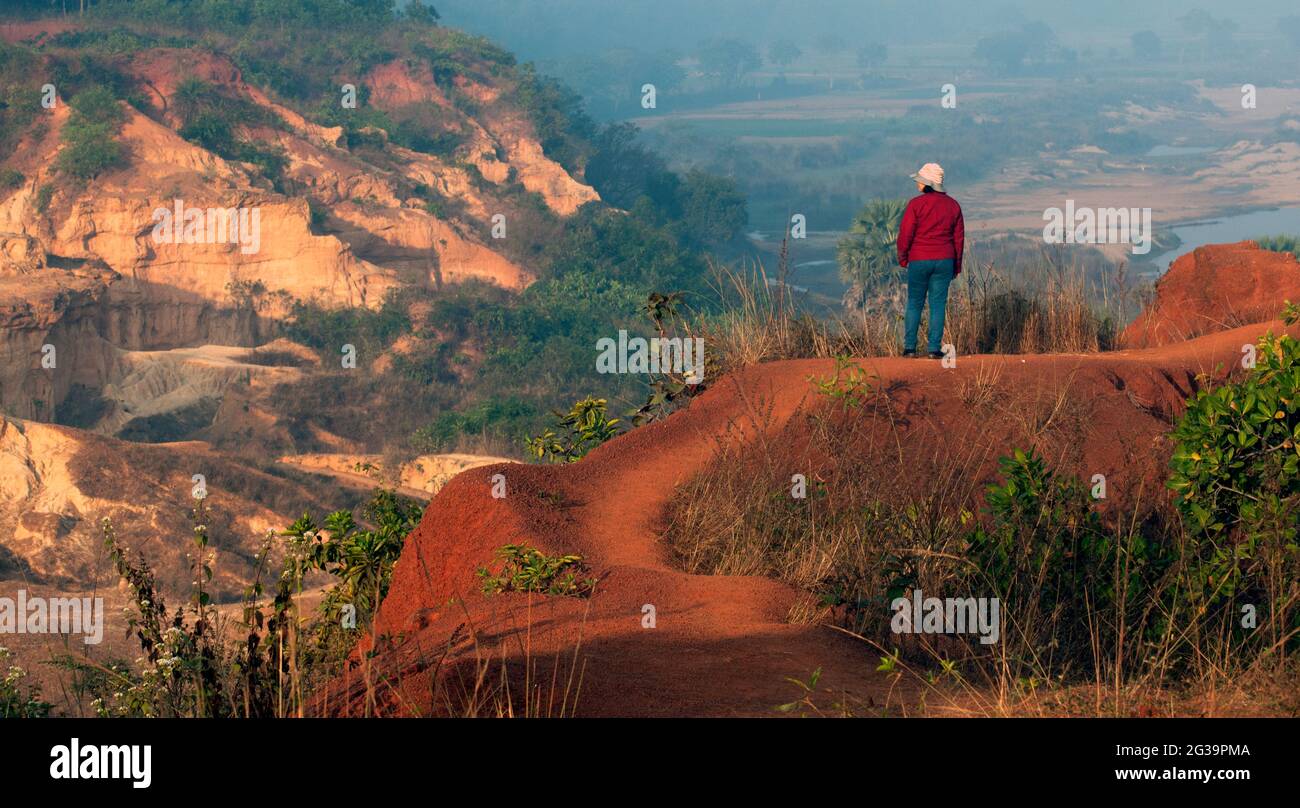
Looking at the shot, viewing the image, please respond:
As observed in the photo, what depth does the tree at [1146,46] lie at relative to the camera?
192 m

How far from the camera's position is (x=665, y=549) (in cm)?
720

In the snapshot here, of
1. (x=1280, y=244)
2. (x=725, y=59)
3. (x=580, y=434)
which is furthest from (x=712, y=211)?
A: (x=725, y=59)

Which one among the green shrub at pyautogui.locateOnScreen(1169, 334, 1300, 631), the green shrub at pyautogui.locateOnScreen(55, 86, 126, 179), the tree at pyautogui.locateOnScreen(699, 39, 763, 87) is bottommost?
the green shrub at pyautogui.locateOnScreen(1169, 334, 1300, 631)

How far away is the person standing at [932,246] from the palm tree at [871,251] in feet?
98.6

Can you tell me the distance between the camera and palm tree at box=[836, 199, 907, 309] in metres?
40.3

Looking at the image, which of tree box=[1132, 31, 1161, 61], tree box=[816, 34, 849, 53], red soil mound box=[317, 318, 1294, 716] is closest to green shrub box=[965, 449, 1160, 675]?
red soil mound box=[317, 318, 1294, 716]

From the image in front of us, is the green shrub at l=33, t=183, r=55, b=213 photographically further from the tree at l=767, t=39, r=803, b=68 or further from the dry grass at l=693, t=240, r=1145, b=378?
the tree at l=767, t=39, r=803, b=68

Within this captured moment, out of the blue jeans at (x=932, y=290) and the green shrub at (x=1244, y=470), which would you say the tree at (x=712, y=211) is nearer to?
the blue jeans at (x=932, y=290)

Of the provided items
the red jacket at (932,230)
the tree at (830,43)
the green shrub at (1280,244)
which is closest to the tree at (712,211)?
the green shrub at (1280,244)

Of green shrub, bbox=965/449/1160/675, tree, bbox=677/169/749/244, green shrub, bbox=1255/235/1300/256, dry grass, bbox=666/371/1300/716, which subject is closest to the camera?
dry grass, bbox=666/371/1300/716

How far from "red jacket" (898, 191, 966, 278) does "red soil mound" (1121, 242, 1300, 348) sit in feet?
9.44
